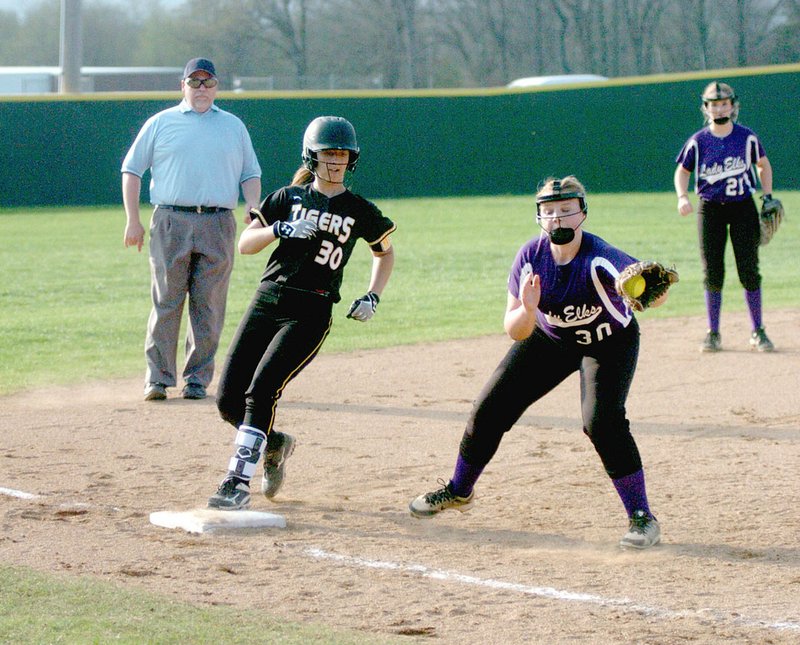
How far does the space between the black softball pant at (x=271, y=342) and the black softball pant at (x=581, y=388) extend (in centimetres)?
86

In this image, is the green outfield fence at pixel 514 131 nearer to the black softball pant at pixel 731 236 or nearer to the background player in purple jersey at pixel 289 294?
the black softball pant at pixel 731 236

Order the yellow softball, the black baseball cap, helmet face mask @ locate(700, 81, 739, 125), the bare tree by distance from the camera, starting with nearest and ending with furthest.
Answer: the yellow softball, the black baseball cap, helmet face mask @ locate(700, 81, 739, 125), the bare tree

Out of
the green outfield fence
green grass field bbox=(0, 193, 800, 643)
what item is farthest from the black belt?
the green outfield fence

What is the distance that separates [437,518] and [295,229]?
58.0 inches

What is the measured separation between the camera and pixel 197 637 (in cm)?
399

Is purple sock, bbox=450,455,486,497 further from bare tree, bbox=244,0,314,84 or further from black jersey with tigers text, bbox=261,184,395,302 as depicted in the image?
bare tree, bbox=244,0,314,84

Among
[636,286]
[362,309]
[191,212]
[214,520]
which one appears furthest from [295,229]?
[191,212]

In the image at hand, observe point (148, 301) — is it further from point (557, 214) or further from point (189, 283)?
point (557, 214)

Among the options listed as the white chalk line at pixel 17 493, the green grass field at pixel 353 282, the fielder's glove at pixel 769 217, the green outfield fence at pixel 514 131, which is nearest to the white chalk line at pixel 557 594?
the white chalk line at pixel 17 493

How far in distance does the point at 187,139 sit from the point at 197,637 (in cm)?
478

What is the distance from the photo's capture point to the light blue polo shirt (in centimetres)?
815

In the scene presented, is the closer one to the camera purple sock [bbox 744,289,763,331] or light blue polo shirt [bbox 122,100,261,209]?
light blue polo shirt [bbox 122,100,261,209]

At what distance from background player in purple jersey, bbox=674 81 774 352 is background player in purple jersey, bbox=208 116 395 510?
446 centimetres

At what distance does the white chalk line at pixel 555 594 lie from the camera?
13.9 feet
